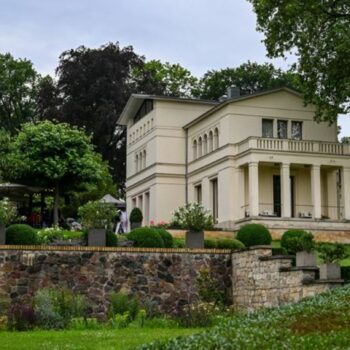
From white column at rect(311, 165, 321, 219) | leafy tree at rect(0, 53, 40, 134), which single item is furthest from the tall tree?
white column at rect(311, 165, 321, 219)

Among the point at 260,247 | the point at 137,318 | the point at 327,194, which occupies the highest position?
the point at 327,194

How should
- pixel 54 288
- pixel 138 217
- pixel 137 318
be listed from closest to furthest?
1. pixel 137 318
2. pixel 54 288
3. pixel 138 217

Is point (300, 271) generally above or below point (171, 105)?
below

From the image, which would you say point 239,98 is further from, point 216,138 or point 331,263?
point 331,263

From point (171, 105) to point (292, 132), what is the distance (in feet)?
27.5

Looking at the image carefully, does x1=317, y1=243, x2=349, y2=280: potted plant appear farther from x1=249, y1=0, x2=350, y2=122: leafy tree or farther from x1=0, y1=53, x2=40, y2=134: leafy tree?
x1=0, y1=53, x2=40, y2=134: leafy tree

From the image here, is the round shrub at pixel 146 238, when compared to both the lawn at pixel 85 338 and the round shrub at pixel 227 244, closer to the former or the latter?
the round shrub at pixel 227 244

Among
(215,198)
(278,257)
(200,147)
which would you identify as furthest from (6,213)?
(200,147)

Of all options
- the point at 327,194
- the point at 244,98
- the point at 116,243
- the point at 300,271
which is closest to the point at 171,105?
the point at 244,98

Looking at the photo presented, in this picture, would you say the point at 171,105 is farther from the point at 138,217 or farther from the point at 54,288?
the point at 54,288

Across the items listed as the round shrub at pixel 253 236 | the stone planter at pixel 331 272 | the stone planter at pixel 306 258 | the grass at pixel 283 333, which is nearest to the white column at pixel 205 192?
the round shrub at pixel 253 236

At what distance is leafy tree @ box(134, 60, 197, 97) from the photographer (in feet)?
186

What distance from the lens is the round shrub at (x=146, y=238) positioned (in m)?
22.3

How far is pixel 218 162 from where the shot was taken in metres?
42.2
